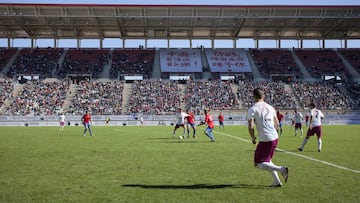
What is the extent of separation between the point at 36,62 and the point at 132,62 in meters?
15.9

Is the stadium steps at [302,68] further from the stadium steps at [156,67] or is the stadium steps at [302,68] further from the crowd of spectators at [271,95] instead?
the stadium steps at [156,67]

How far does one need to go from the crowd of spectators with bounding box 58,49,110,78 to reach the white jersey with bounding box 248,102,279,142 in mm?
56846

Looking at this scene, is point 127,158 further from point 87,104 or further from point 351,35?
point 351,35

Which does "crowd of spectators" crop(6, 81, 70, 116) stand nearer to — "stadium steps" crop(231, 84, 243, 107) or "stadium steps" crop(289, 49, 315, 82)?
"stadium steps" crop(231, 84, 243, 107)

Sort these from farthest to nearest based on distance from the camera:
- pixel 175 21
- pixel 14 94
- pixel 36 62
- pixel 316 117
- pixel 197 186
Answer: pixel 36 62 → pixel 175 21 → pixel 14 94 → pixel 316 117 → pixel 197 186

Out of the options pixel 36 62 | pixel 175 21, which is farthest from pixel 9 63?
pixel 175 21

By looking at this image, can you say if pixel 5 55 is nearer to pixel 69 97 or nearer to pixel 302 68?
pixel 69 97

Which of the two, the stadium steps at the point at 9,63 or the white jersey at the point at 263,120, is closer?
the white jersey at the point at 263,120

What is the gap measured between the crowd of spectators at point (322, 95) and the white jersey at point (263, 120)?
164ft

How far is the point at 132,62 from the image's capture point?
219ft

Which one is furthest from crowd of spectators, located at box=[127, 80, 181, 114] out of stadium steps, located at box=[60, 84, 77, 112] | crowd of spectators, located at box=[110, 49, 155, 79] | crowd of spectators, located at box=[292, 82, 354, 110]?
crowd of spectators, located at box=[292, 82, 354, 110]

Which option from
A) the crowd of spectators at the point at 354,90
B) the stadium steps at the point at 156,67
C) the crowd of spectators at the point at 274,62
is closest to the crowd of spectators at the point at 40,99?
the stadium steps at the point at 156,67

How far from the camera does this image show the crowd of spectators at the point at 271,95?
55.8m

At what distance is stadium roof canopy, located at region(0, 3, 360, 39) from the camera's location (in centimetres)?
6012
